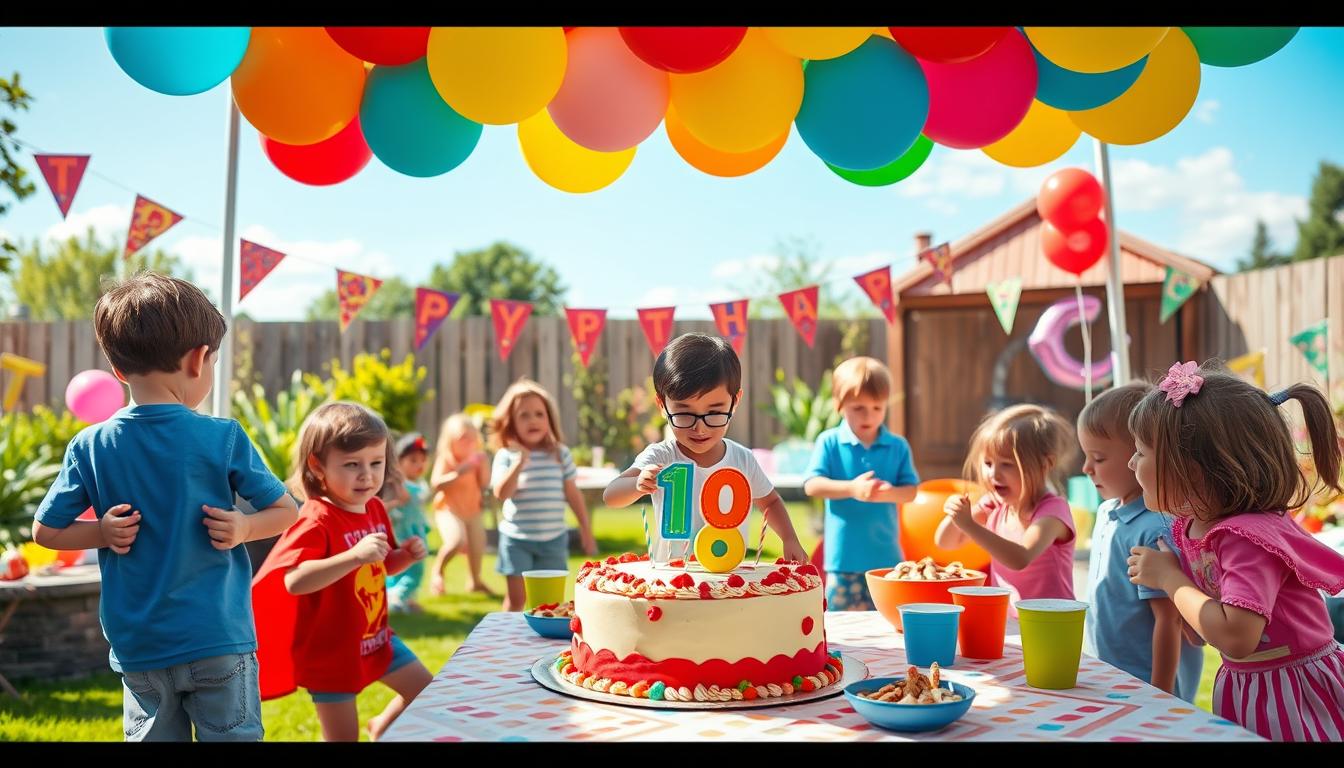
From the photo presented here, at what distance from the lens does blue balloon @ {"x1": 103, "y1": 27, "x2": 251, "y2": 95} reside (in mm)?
3184

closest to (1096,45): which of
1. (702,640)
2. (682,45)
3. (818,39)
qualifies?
(818,39)

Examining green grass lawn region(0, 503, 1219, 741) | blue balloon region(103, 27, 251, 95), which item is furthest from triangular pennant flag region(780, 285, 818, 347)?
blue balloon region(103, 27, 251, 95)

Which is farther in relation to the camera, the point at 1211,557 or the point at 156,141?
the point at 156,141

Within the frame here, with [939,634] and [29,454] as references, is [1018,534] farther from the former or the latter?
[29,454]

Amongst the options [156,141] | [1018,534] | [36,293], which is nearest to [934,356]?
[1018,534]

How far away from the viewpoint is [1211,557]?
7.46ft

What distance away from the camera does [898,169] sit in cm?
413

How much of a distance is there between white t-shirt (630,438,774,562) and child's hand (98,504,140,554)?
127 cm

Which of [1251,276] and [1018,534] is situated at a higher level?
[1251,276]

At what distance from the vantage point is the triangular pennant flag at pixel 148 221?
5316mm

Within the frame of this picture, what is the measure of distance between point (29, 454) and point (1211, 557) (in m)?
6.66

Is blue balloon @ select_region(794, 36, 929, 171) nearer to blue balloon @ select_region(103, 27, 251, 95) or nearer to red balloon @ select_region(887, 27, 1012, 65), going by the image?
red balloon @ select_region(887, 27, 1012, 65)

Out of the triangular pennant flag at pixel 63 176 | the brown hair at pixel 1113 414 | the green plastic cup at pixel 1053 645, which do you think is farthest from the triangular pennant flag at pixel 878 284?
the green plastic cup at pixel 1053 645

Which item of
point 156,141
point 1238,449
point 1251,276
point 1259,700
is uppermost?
point 156,141
